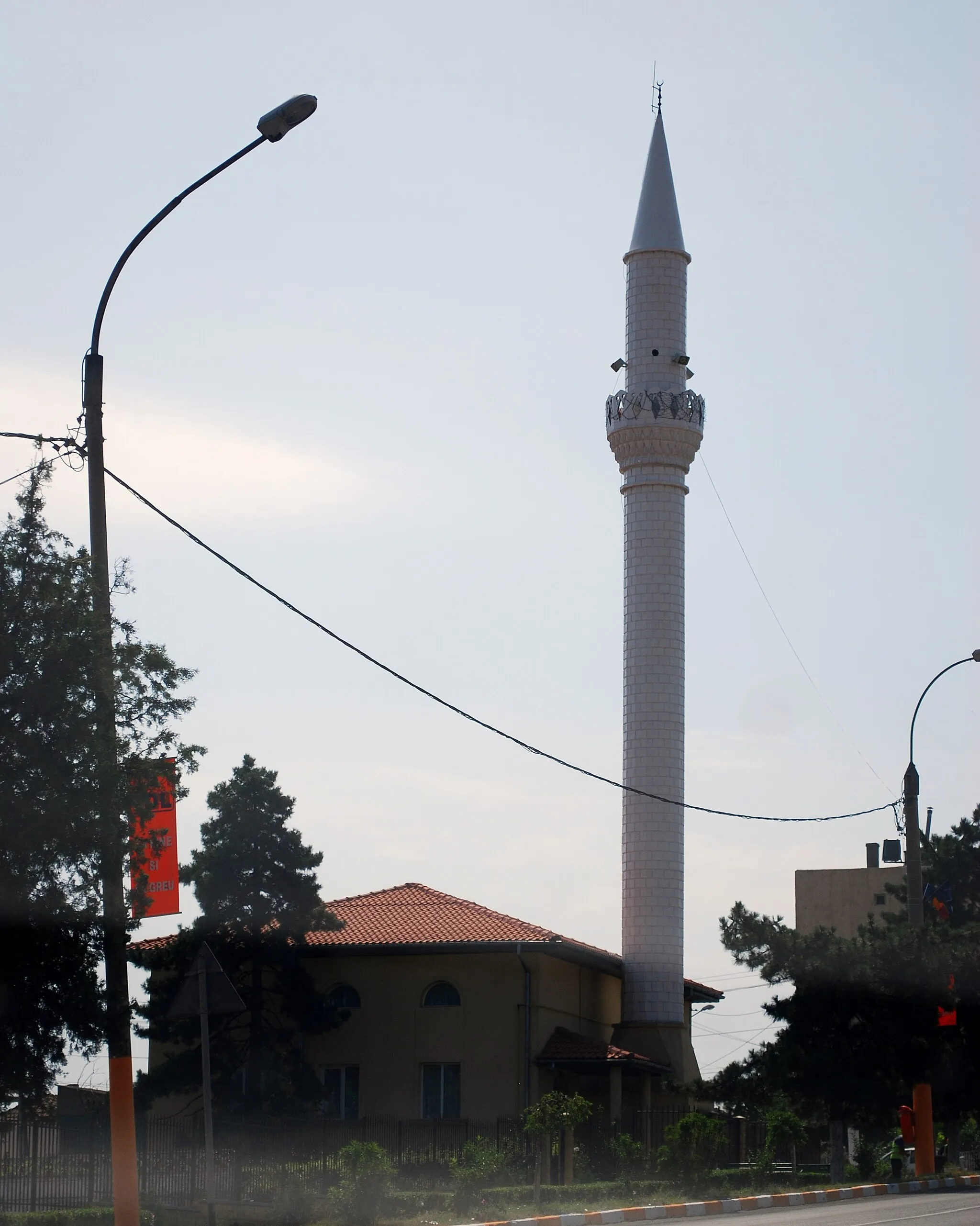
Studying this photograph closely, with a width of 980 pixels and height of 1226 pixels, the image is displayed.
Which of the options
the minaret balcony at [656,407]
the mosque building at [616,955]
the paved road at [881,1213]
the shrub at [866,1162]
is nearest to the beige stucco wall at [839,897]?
the mosque building at [616,955]

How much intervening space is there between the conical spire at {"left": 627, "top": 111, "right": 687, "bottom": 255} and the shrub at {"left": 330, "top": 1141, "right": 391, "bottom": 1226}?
27519 millimetres

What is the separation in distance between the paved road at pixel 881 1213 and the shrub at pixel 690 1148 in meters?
4.58

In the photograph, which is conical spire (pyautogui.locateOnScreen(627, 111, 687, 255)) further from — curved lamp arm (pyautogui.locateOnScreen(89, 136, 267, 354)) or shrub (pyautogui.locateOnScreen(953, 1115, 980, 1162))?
curved lamp arm (pyautogui.locateOnScreen(89, 136, 267, 354))

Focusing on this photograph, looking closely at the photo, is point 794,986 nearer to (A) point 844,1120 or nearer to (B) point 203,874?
(A) point 844,1120

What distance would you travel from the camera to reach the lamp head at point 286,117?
13.8m

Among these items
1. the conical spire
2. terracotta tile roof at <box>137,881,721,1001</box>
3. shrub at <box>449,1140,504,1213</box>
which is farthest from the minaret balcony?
shrub at <box>449,1140,504,1213</box>

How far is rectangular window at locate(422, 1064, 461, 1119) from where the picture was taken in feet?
115

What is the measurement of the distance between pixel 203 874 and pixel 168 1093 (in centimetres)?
442

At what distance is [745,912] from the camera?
99.5 feet

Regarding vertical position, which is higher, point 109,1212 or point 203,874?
point 203,874

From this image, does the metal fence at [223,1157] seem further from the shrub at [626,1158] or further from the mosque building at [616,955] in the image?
the mosque building at [616,955]

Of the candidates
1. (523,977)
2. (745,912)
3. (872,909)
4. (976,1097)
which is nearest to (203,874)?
(523,977)

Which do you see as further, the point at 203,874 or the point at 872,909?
the point at 872,909

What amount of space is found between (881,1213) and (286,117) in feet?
45.8
